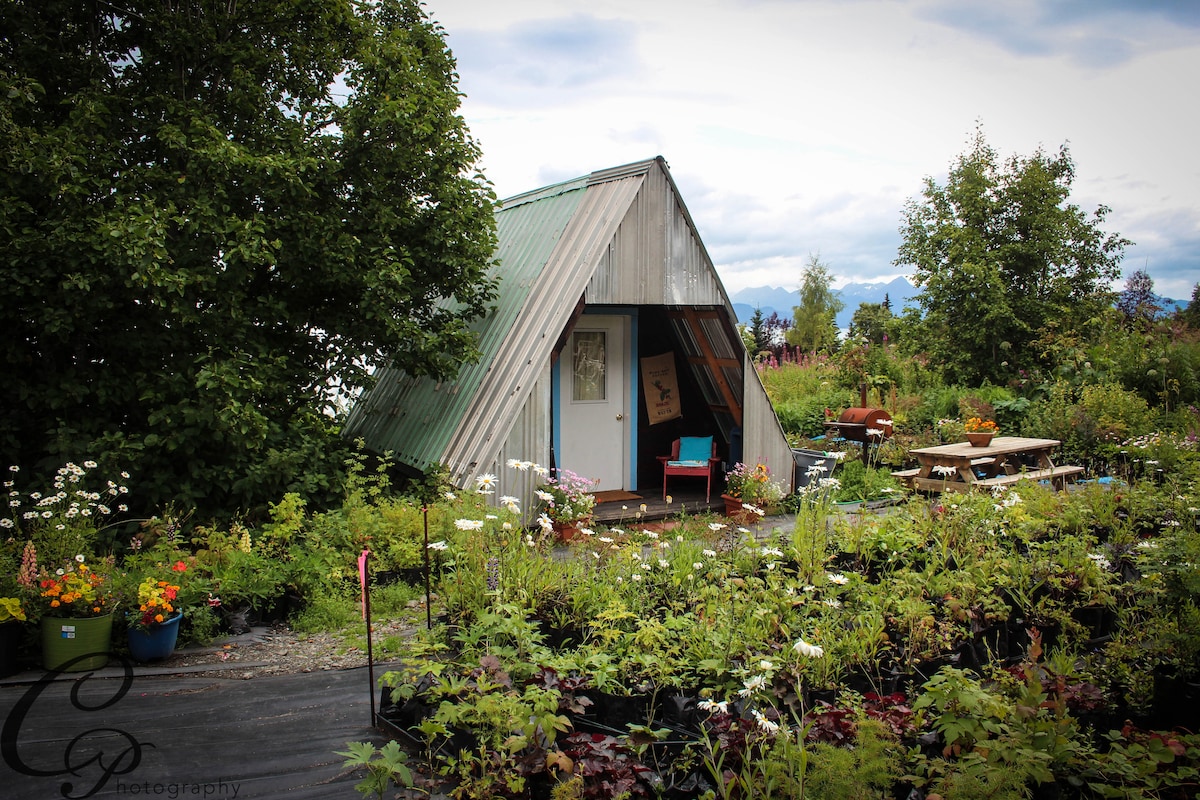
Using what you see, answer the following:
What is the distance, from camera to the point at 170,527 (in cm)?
543

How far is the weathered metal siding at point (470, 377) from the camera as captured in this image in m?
7.63

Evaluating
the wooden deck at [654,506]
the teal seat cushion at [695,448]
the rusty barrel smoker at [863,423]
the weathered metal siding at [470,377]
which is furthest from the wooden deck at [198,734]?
the rusty barrel smoker at [863,423]

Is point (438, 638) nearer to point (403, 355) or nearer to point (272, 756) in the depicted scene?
point (272, 756)

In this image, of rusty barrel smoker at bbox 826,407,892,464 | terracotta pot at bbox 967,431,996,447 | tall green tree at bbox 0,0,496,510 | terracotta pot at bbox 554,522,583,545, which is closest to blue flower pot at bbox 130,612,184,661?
tall green tree at bbox 0,0,496,510

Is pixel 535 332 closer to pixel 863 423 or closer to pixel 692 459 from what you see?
pixel 692 459

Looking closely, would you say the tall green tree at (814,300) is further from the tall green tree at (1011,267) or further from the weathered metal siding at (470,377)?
the weathered metal siding at (470,377)

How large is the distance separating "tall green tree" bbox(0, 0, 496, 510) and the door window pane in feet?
5.23

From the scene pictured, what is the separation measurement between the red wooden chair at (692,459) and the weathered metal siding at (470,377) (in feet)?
7.79

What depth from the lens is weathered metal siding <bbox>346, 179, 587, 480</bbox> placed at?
300 inches

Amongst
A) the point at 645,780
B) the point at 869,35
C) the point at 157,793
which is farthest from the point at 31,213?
the point at 869,35

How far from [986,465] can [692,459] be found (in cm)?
416

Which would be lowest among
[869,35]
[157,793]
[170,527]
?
[157,793]

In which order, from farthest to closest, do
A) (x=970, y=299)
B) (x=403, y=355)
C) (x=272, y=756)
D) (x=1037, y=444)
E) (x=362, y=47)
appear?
(x=970, y=299), (x=1037, y=444), (x=403, y=355), (x=362, y=47), (x=272, y=756)

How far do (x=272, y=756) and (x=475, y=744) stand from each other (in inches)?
40.9
